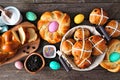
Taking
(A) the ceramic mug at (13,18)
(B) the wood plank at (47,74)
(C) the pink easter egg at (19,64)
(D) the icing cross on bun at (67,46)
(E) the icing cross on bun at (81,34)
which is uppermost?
(A) the ceramic mug at (13,18)

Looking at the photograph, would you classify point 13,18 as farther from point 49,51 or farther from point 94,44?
point 94,44

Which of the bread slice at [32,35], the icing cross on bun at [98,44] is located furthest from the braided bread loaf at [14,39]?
the icing cross on bun at [98,44]

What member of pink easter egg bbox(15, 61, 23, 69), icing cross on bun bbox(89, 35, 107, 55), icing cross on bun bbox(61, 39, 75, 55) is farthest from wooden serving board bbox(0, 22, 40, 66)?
icing cross on bun bbox(89, 35, 107, 55)

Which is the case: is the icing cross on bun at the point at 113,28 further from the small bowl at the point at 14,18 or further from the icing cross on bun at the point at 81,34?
the small bowl at the point at 14,18

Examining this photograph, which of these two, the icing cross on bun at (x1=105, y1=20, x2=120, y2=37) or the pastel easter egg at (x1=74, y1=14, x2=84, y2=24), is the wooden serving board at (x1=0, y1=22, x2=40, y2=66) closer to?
the pastel easter egg at (x1=74, y1=14, x2=84, y2=24)

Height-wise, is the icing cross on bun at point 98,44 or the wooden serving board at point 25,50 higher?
the icing cross on bun at point 98,44

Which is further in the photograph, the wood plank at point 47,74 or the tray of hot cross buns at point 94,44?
the wood plank at point 47,74

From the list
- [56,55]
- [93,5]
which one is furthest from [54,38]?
[93,5]

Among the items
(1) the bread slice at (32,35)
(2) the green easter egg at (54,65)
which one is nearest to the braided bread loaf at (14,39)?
(1) the bread slice at (32,35)
